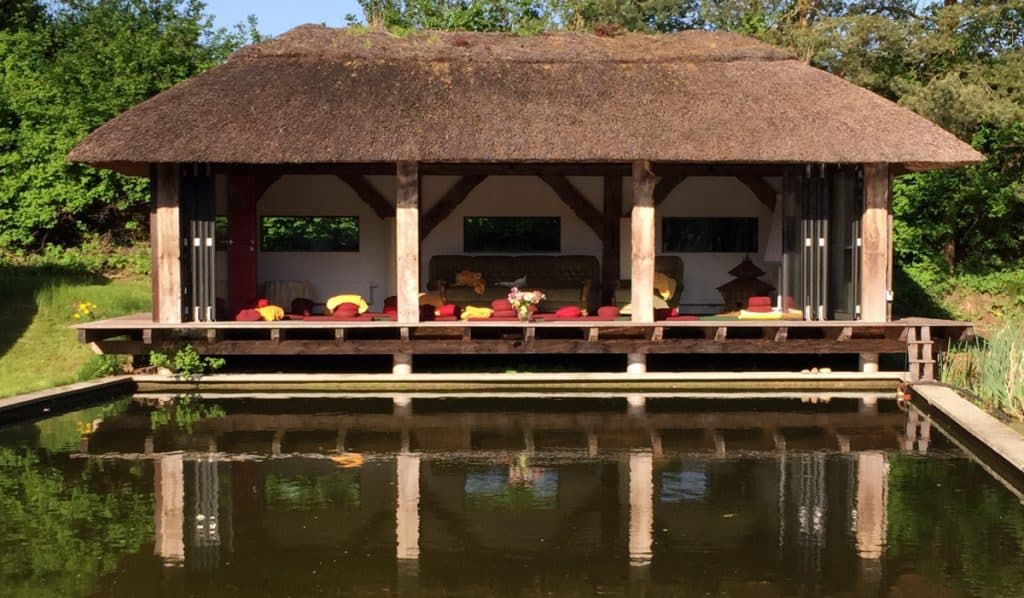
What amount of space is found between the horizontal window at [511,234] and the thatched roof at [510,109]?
318 centimetres

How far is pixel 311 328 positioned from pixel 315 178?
513 centimetres

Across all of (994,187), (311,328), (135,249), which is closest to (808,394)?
(311,328)

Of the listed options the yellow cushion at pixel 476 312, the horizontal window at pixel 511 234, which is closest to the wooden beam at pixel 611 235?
the horizontal window at pixel 511 234

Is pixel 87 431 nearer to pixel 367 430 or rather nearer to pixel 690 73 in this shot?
pixel 367 430

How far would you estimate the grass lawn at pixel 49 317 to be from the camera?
15375 mm

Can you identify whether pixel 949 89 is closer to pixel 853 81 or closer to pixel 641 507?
pixel 853 81

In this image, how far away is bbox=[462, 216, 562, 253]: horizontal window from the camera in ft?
64.8

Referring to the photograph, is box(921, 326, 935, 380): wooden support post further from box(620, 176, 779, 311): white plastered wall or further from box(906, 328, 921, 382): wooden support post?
box(620, 176, 779, 311): white plastered wall

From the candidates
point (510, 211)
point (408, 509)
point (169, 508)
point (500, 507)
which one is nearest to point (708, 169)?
point (510, 211)

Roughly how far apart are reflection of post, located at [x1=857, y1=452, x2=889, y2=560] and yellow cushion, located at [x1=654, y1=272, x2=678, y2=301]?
7381mm

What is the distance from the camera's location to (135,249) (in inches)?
918

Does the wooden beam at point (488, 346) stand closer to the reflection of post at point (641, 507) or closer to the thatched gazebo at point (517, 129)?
the thatched gazebo at point (517, 129)

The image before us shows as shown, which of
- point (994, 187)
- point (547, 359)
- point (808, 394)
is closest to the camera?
point (808, 394)

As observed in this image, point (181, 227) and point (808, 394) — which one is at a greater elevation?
point (181, 227)
